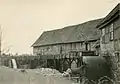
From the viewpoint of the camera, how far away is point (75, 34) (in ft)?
129

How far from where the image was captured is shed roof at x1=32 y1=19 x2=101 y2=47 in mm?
33344

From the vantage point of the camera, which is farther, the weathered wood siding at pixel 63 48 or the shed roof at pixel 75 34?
the shed roof at pixel 75 34

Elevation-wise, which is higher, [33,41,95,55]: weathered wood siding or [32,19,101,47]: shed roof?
[32,19,101,47]: shed roof

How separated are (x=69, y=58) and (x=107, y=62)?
715 cm

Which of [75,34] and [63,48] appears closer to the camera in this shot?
[63,48]

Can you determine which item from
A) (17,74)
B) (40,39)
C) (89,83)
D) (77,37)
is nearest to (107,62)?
(89,83)

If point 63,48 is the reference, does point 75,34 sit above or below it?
above

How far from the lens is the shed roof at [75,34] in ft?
109

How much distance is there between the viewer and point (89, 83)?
17.2 meters

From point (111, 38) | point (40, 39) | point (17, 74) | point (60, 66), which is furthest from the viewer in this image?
point (40, 39)

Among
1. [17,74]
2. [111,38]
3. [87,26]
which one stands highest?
[87,26]

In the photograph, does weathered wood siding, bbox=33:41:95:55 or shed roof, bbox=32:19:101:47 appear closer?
weathered wood siding, bbox=33:41:95:55

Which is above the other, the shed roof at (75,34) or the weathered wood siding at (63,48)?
the shed roof at (75,34)

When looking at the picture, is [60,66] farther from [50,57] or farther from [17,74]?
[17,74]
